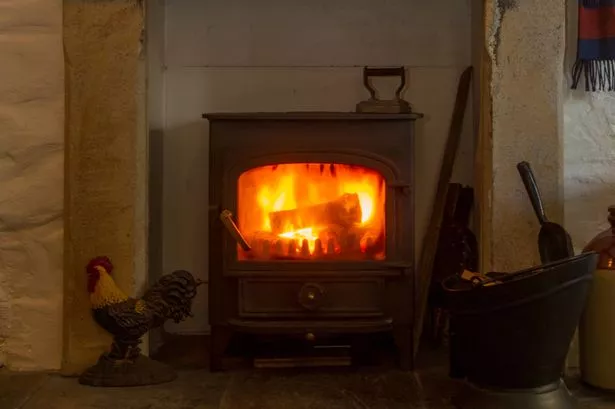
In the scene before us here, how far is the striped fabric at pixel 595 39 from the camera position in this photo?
7.07 feet

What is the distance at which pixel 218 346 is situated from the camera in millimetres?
2146

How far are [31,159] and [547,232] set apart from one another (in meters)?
1.38

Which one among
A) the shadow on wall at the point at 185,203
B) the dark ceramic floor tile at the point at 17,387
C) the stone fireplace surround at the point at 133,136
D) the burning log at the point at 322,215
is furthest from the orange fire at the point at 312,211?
the dark ceramic floor tile at the point at 17,387

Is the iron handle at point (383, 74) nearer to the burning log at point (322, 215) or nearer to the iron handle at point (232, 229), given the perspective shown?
the burning log at point (322, 215)

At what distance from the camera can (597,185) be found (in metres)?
2.23

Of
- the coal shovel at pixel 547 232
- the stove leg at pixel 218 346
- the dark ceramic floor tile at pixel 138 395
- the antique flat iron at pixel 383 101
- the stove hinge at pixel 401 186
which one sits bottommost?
the dark ceramic floor tile at pixel 138 395

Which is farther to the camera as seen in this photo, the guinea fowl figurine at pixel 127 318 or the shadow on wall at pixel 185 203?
the shadow on wall at pixel 185 203

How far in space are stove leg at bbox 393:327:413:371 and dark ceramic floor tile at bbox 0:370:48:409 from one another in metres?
0.92

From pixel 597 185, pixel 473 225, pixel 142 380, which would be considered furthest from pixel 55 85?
pixel 597 185

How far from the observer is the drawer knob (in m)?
2.08

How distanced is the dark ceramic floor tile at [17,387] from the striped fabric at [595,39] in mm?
1612

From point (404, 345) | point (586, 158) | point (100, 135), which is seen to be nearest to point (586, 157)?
point (586, 158)

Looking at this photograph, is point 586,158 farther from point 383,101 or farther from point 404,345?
point 404,345

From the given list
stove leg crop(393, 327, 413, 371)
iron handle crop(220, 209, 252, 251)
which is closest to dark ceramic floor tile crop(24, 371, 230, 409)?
iron handle crop(220, 209, 252, 251)
